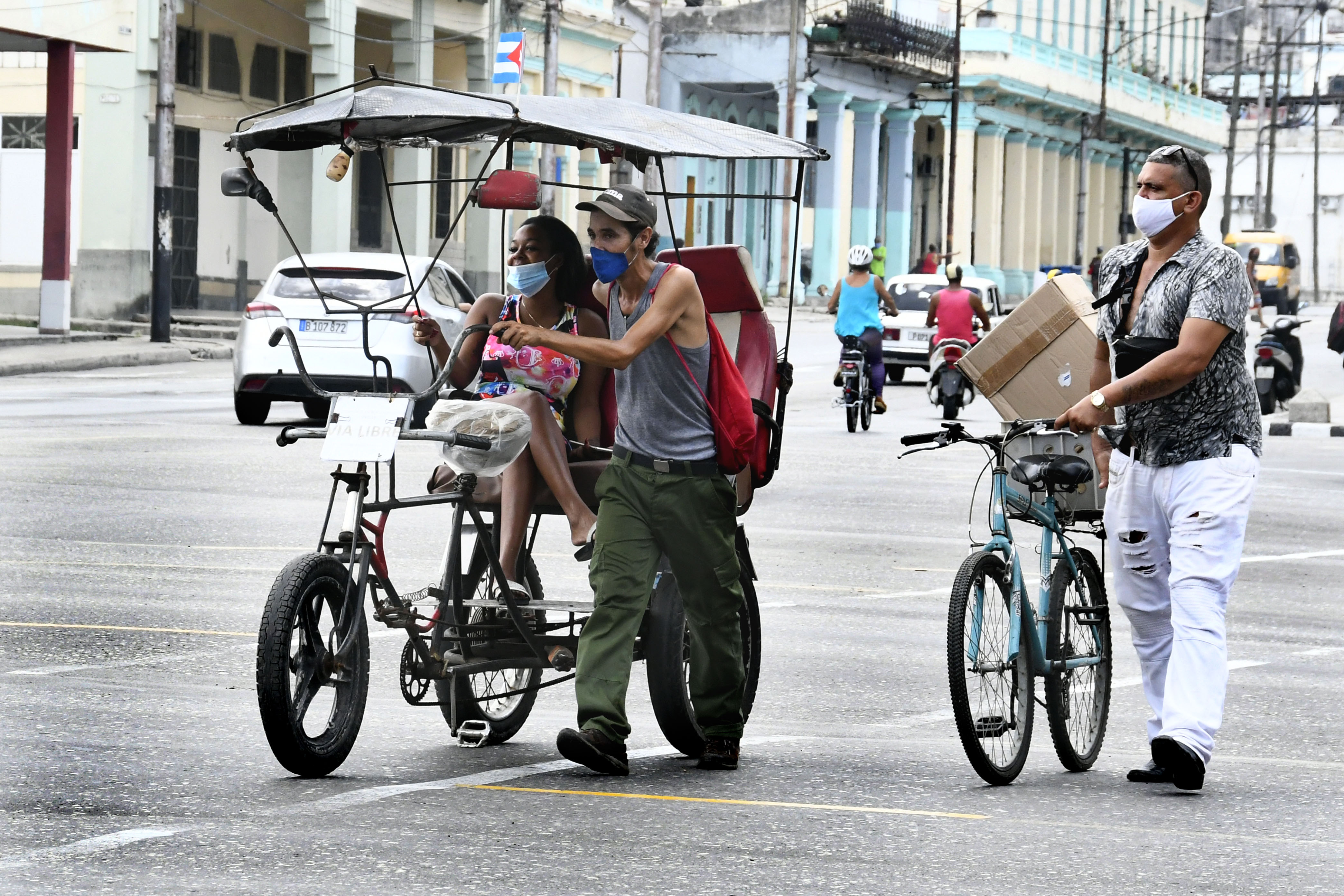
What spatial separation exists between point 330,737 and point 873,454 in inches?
532

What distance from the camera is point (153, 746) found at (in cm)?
712

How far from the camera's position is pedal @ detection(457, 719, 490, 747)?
24.0 ft

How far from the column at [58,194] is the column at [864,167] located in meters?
34.5

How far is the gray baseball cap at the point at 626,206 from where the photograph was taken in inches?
273

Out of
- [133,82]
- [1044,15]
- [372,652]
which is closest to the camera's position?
[372,652]

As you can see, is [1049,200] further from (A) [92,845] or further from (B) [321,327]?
(A) [92,845]

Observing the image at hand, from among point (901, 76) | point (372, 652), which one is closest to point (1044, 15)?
point (901, 76)

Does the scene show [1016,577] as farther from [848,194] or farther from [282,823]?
[848,194]

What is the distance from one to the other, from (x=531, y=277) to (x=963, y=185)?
213 ft

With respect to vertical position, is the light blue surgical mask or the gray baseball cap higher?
the gray baseball cap

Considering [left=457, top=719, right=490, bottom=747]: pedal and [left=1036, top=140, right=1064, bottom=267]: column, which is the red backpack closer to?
[left=457, top=719, right=490, bottom=747]: pedal

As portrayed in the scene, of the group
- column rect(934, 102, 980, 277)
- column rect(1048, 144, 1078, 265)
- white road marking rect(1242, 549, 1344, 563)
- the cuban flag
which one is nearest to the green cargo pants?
white road marking rect(1242, 549, 1344, 563)

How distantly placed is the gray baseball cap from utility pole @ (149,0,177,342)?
26050 mm

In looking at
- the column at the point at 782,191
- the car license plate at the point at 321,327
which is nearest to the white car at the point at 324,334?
the car license plate at the point at 321,327
